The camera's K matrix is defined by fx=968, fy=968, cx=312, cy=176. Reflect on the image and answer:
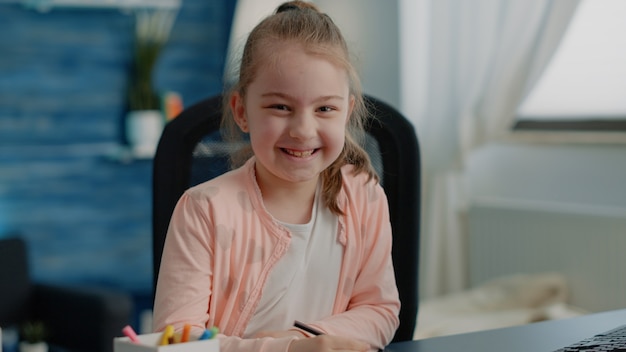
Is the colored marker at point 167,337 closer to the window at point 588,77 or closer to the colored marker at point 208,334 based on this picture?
the colored marker at point 208,334

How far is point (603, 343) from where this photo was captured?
1.16 meters

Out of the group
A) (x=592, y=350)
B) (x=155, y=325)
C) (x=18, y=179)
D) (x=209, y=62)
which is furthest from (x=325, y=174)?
(x=209, y=62)

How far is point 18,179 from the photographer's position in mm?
3920

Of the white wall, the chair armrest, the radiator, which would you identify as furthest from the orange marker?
the radiator

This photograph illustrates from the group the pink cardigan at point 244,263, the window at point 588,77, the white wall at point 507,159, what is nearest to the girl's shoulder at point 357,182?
the pink cardigan at point 244,263

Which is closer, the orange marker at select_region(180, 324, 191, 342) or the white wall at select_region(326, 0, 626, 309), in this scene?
the orange marker at select_region(180, 324, 191, 342)

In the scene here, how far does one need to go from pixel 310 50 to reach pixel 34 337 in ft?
7.79

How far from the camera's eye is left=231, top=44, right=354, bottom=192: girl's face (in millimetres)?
1216

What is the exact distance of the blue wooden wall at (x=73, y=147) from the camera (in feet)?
12.9

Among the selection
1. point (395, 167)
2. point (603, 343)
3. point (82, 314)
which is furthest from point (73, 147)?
point (603, 343)

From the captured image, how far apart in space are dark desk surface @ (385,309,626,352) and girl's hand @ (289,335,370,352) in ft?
0.48

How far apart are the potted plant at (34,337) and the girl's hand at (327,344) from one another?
2393 millimetres

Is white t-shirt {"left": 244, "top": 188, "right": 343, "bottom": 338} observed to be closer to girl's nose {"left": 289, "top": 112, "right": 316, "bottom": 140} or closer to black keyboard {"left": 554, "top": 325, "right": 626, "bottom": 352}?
girl's nose {"left": 289, "top": 112, "right": 316, "bottom": 140}

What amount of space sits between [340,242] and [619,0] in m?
2.23
